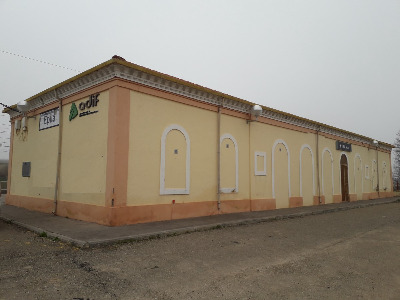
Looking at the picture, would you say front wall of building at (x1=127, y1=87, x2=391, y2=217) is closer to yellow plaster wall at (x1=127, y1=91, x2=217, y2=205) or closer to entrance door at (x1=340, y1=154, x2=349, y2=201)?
yellow plaster wall at (x1=127, y1=91, x2=217, y2=205)

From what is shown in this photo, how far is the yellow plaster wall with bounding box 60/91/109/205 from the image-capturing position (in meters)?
9.32

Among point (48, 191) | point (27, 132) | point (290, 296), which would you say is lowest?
point (290, 296)

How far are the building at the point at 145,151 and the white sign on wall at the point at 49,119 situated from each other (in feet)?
0.13

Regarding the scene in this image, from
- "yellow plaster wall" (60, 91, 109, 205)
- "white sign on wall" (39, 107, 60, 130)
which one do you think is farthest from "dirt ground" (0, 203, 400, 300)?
"white sign on wall" (39, 107, 60, 130)

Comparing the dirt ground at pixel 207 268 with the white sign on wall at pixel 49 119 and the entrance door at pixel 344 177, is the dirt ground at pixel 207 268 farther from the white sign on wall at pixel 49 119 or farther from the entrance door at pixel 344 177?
the entrance door at pixel 344 177

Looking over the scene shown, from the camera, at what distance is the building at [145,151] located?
30.1 feet

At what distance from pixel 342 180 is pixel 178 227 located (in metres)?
16.2

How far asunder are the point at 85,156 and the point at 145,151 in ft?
6.74

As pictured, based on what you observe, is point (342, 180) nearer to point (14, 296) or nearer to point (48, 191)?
point (48, 191)

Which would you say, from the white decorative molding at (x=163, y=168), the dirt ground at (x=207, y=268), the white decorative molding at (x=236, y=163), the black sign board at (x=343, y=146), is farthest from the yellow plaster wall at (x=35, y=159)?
the black sign board at (x=343, y=146)

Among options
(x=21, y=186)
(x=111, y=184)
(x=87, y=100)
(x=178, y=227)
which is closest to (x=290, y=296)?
(x=178, y=227)

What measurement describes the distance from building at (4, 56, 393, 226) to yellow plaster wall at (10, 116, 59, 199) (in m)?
0.04

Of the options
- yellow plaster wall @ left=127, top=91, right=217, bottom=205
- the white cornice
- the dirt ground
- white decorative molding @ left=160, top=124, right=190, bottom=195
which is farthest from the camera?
white decorative molding @ left=160, top=124, right=190, bottom=195

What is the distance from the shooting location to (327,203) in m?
18.6
